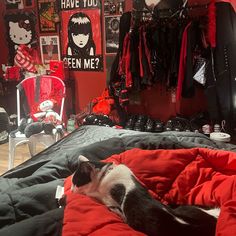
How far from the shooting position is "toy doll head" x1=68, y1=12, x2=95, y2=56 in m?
3.34

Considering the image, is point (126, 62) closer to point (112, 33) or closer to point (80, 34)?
point (112, 33)

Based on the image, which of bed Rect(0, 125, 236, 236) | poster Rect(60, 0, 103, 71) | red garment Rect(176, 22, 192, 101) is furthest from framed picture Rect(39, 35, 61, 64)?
bed Rect(0, 125, 236, 236)

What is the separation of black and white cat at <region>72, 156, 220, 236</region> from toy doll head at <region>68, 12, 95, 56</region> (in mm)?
2460

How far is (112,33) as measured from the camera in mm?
3236

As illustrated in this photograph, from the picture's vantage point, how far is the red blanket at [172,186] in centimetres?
81

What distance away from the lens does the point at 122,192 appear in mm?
987

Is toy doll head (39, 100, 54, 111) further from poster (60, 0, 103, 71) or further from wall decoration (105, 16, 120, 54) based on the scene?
wall decoration (105, 16, 120, 54)

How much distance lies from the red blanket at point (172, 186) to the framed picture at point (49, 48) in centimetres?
267

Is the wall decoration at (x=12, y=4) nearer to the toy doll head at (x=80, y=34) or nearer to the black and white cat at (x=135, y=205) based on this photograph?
the toy doll head at (x=80, y=34)

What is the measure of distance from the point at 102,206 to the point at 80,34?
110 inches

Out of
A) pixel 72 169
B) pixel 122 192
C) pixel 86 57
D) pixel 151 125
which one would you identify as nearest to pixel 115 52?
pixel 86 57

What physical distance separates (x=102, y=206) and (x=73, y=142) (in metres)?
0.92

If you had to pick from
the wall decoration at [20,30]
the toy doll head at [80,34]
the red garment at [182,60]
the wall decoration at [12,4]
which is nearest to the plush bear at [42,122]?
the toy doll head at [80,34]

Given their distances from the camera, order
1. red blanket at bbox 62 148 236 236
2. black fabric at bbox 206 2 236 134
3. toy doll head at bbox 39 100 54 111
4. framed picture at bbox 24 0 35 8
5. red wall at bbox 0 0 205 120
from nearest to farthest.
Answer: red blanket at bbox 62 148 236 236
black fabric at bbox 206 2 236 134
toy doll head at bbox 39 100 54 111
red wall at bbox 0 0 205 120
framed picture at bbox 24 0 35 8
